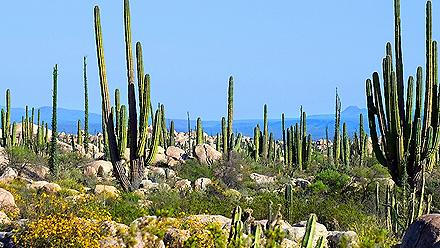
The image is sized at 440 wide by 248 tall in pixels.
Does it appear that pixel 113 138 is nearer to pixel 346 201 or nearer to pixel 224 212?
pixel 224 212

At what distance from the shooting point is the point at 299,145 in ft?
99.7

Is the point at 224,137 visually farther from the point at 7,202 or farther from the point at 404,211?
the point at 404,211

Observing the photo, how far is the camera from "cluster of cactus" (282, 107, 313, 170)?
30562 mm

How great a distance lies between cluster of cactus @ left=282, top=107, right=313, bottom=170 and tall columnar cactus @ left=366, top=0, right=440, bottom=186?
44.6ft

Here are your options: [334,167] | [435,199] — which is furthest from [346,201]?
[334,167]

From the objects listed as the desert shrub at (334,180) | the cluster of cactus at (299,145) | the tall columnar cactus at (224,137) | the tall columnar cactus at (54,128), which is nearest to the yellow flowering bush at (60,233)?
the desert shrub at (334,180)

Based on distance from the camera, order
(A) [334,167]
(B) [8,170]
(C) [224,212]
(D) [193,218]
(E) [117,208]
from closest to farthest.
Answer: (D) [193,218], (E) [117,208], (C) [224,212], (B) [8,170], (A) [334,167]

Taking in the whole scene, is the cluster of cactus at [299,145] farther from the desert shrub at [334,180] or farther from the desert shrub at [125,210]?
the desert shrub at [125,210]

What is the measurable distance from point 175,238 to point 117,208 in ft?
13.6

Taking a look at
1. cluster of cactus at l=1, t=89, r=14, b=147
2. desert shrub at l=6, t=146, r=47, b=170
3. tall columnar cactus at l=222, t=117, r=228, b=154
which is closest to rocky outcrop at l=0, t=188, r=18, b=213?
Answer: desert shrub at l=6, t=146, r=47, b=170

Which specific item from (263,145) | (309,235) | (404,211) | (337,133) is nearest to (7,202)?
(404,211)

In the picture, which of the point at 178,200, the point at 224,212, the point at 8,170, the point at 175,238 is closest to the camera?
the point at 175,238

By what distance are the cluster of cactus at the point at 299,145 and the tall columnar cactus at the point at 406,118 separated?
13.6 metres

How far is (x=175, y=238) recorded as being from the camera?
11188 millimetres
